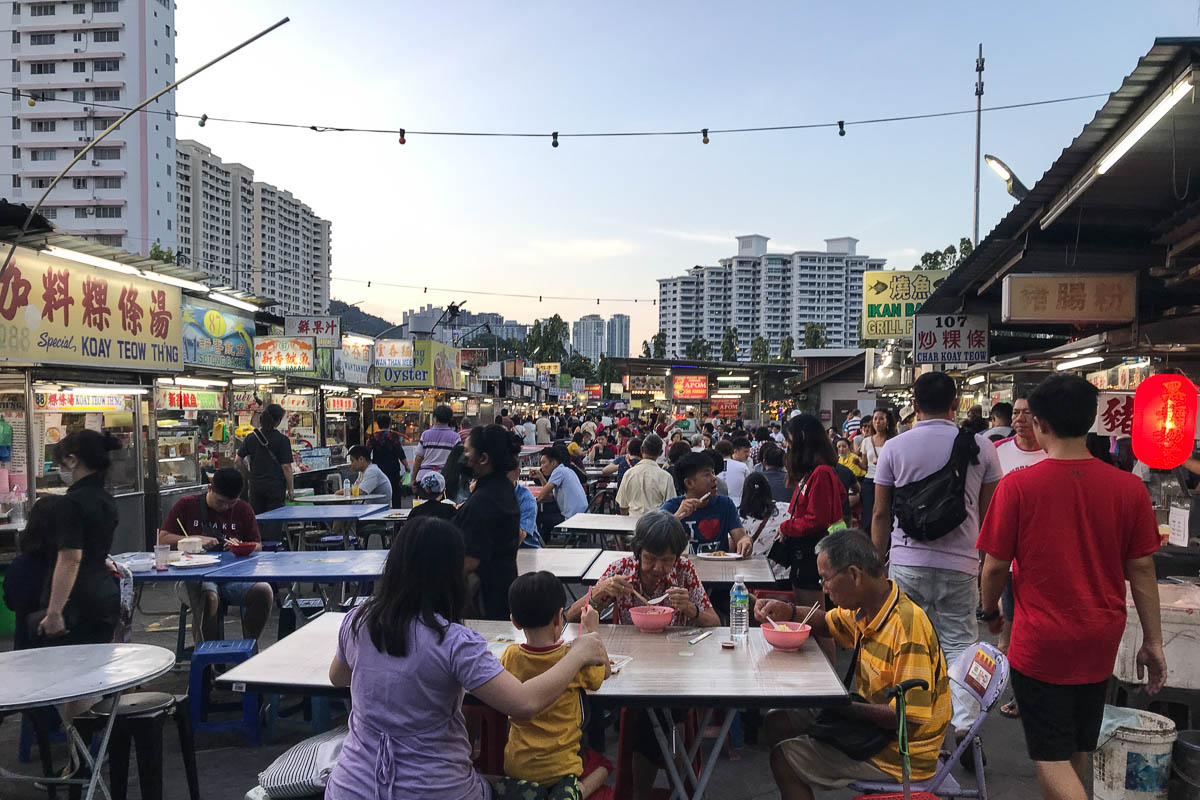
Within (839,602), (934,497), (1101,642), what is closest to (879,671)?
(839,602)

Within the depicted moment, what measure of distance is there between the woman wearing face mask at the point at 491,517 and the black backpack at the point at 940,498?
7.65 ft

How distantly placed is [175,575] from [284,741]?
1.41m

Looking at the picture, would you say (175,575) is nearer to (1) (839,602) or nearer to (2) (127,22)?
(1) (839,602)

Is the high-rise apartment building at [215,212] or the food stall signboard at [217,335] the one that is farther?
the high-rise apartment building at [215,212]

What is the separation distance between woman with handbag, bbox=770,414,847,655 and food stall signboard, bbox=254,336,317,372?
11628 mm

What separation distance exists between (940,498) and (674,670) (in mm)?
1977

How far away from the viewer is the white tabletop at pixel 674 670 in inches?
120


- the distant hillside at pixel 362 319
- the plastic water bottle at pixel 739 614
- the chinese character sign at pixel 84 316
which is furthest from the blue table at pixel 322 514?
the distant hillside at pixel 362 319

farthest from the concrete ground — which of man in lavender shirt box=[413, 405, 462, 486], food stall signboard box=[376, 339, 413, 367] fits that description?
food stall signboard box=[376, 339, 413, 367]

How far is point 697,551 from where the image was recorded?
6.43 m

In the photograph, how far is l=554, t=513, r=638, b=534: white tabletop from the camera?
761cm

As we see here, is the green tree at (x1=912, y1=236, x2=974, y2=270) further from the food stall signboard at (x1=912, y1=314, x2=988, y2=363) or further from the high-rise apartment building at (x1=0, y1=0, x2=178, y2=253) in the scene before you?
the high-rise apartment building at (x1=0, y1=0, x2=178, y2=253)

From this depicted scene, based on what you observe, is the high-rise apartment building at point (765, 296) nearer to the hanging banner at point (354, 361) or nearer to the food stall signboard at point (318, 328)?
the hanging banner at point (354, 361)

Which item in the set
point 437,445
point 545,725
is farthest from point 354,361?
point 545,725
